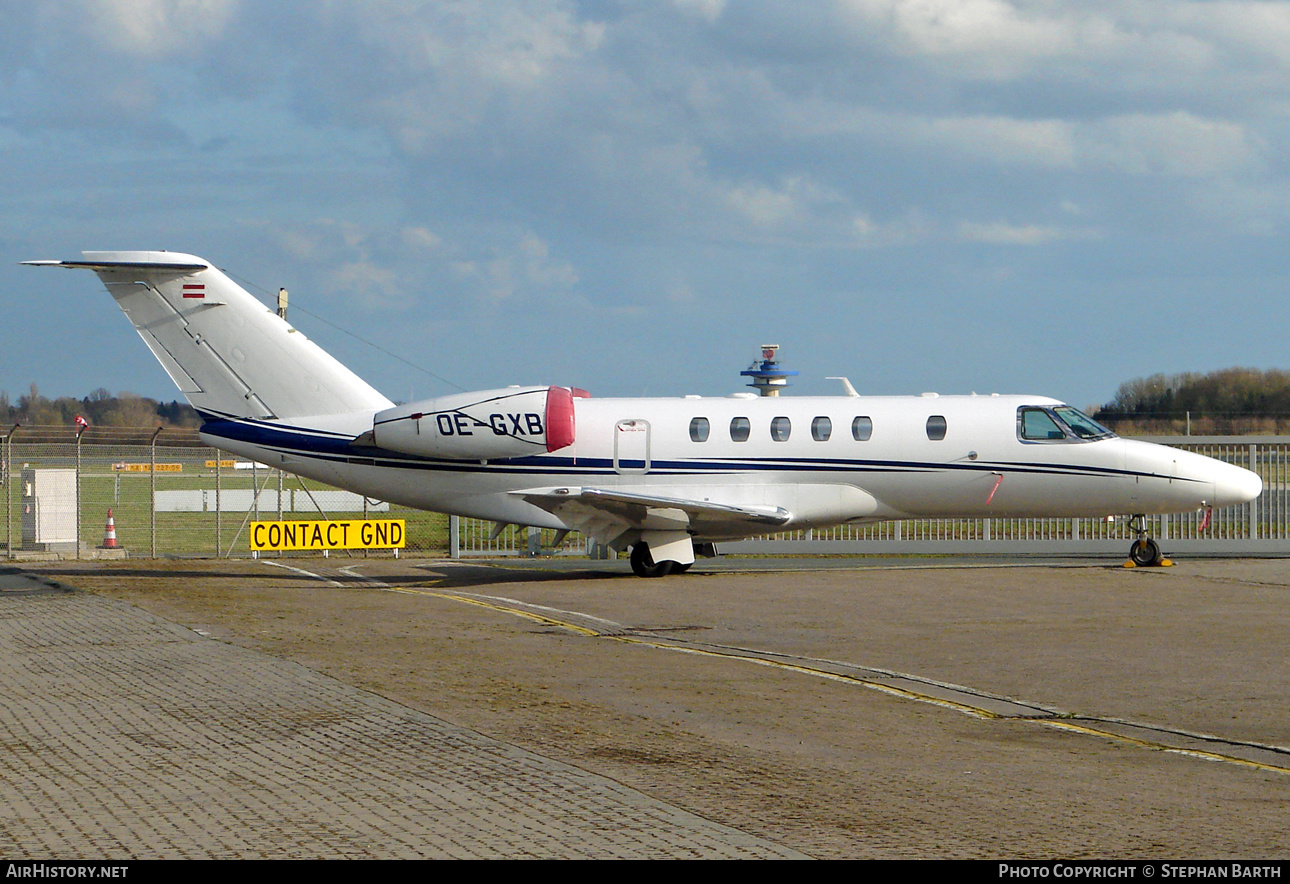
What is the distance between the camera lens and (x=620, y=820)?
691 cm

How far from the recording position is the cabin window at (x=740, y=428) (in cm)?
2278

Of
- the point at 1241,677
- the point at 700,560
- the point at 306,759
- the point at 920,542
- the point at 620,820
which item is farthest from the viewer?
the point at 920,542

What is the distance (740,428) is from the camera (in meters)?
22.8

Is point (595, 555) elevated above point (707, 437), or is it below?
below

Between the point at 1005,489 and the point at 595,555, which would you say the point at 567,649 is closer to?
the point at 1005,489

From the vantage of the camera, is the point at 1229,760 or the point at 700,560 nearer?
the point at 1229,760

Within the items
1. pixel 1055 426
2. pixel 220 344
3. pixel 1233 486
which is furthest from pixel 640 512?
pixel 1233 486

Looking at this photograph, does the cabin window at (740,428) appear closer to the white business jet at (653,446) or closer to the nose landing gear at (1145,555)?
the white business jet at (653,446)

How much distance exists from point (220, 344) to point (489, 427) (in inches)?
195

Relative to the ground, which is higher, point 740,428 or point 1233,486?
point 740,428

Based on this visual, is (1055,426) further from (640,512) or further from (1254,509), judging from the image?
(1254,509)

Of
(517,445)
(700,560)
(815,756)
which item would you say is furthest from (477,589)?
(815,756)

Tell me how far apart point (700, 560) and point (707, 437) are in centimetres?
494

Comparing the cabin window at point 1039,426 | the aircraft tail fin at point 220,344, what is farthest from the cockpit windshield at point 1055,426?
the aircraft tail fin at point 220,344
